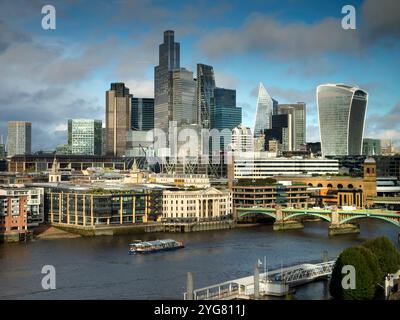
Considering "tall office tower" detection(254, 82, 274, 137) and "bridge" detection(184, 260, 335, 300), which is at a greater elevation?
"tall office tower" detection(254, 82, 274, 137)

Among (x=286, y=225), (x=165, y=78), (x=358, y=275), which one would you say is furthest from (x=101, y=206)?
(x=165, y=78)

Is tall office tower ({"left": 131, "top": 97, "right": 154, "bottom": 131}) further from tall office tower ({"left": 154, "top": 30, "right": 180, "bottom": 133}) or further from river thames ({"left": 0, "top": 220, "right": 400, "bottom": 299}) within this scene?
river thames ({"left": 0, "top": 220, "right": 400, "bottom": 299})

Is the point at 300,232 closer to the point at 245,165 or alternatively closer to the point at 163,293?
the point at 163,293

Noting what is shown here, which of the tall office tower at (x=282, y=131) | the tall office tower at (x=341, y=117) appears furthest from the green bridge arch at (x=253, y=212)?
the tall office tower at (x=282, y=131)

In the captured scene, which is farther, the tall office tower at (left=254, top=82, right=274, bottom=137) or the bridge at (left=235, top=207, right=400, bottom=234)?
the tall office tower at (left=254, top=82, right=274, bottom=137)

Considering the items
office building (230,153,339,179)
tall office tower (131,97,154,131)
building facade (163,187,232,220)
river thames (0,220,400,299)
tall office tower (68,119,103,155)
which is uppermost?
tall office tower (131,97,154,131)

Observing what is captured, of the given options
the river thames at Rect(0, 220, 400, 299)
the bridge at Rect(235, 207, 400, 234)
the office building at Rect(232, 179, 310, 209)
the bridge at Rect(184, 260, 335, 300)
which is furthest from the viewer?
the office building at Rect(232, 179, 310, 209)

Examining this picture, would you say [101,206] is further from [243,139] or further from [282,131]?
[282,131]

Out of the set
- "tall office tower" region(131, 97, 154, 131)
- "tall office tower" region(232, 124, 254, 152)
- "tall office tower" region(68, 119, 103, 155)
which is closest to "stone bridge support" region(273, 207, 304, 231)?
"tall office tower" region(232, 124, 254, 152)
